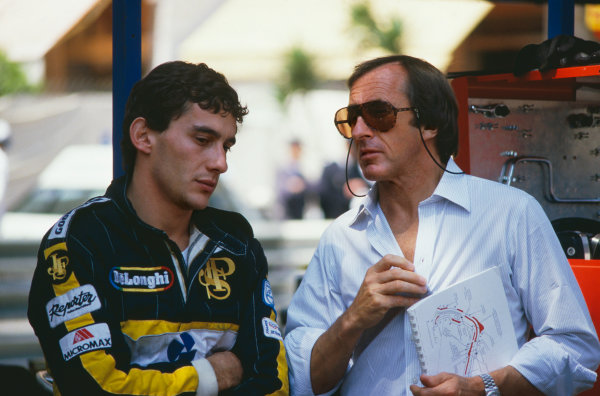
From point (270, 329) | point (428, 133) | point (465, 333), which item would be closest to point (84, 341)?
point (270, 329)

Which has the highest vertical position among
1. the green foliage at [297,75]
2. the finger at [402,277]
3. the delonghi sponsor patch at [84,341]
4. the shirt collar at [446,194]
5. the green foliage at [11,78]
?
the green foliage at [297,75]

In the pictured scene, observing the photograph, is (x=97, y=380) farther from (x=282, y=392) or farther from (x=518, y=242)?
(x=518, y=242)

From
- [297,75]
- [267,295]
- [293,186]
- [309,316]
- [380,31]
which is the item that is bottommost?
[293,186]

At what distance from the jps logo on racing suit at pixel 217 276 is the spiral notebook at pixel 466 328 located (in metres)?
0.52

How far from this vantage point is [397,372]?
2172 millimetres

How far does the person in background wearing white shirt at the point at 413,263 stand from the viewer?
6.83ft

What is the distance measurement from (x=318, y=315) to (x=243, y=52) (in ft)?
57.7

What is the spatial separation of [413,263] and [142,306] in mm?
825

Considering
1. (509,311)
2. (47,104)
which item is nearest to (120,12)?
(509,311)

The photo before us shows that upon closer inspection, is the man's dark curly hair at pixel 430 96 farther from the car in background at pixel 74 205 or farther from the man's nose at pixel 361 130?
the car in background at pixel 74 205

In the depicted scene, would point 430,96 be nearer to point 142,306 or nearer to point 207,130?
point 207,130

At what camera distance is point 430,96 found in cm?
238

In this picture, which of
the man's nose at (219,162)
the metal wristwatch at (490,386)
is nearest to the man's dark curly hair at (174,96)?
the man's nose at (219,162)

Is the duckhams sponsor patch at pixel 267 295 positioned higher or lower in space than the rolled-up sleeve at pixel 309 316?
higher
